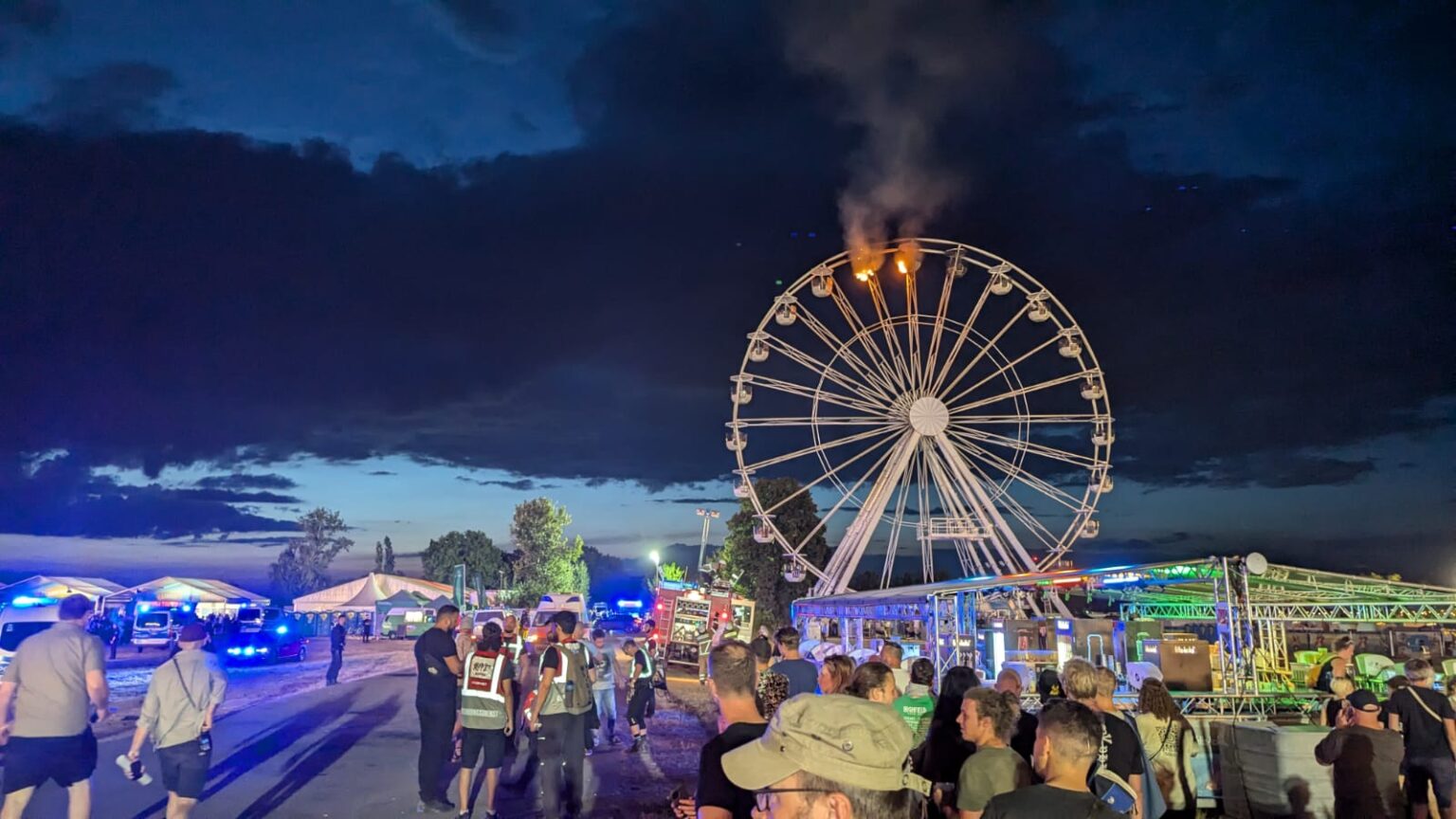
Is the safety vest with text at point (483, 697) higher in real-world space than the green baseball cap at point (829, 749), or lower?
lower

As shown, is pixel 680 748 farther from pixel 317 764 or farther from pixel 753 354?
pixel 753 354

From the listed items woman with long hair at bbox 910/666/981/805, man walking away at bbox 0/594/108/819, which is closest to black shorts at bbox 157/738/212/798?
man walking away at bbox 0/594/108/819

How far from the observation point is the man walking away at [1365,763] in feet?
22.2

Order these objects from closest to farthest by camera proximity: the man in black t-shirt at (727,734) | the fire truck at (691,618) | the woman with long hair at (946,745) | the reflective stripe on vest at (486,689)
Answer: the man in black t-shirt at (727,734), the woman with long hair at (946,745), the reflective stripe on vest at (486,689), the fire truck at (691,618)

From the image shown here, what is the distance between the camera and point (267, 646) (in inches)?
1272

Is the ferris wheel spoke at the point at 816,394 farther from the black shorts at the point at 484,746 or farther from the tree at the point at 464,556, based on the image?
the tree at the point at 464,556

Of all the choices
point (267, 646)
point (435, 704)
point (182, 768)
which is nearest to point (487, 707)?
point (435, 704)

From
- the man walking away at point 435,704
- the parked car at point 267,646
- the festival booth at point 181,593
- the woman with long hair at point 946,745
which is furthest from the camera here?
the festival booth at point 181,593

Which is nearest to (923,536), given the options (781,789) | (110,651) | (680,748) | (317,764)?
(680,748)

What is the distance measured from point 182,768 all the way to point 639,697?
26.0ft

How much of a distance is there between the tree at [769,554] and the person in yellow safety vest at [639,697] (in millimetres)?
41026

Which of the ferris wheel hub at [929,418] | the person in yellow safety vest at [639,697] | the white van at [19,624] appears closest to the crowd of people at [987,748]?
the person in yellow safety vest at [639,697]

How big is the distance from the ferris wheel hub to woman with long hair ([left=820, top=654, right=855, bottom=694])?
2165 cm

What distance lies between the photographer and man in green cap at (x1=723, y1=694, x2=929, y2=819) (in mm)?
2227
